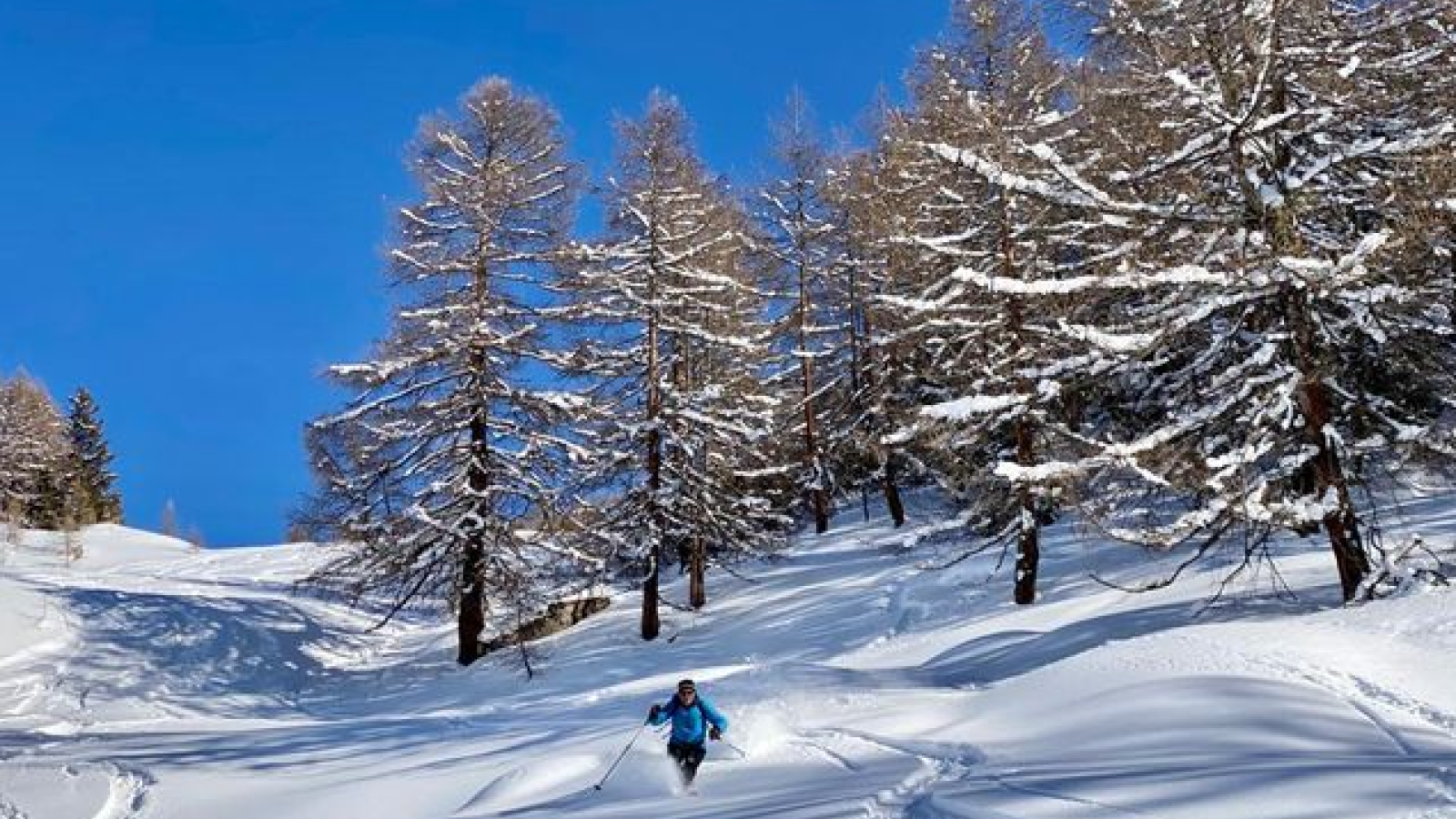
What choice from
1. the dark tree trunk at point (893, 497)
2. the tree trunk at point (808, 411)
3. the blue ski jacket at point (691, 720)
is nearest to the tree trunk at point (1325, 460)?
the blue ski jacket at point (691, 720)

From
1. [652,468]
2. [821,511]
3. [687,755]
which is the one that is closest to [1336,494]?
[687,755]

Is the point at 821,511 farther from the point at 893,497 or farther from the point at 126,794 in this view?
the point at 126,794

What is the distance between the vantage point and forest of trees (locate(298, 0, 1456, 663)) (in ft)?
30.9

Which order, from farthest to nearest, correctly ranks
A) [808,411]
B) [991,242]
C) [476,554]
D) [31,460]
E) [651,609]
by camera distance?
1. [31,460]
2. [808,411]
3. [651,609]
4. [476,554]
5. [991,242]

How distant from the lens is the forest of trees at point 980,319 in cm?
942

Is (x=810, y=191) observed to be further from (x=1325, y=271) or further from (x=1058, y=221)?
(x=1325, y=271)

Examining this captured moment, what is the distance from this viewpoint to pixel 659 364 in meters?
21.7

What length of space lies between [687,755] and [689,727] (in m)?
0.26

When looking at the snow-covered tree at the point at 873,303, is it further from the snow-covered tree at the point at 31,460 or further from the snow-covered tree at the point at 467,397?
the snow-covered tree at the point at 31,460

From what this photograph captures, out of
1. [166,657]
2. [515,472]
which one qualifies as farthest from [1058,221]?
[166,657]

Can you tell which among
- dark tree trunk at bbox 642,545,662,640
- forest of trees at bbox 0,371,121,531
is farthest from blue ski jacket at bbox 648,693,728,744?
forest of trees at bbox 0,371,121,531

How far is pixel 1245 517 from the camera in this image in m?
9.01

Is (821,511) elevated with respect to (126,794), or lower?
elevated

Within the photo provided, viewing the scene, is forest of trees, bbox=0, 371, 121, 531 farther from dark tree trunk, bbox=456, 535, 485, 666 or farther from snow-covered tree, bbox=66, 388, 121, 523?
dark tree trunk, bbox=456, 535, 485, 666
